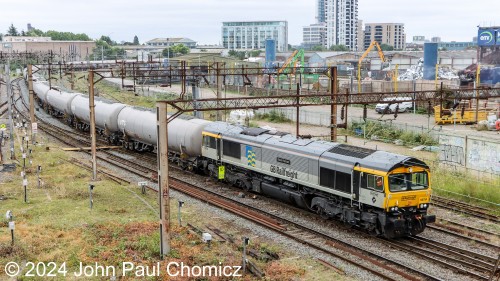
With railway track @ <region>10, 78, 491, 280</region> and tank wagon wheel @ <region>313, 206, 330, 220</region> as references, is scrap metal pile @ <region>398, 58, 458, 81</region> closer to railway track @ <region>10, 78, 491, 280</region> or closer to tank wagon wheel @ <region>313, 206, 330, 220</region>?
railway track @ <region>10, 78, 491, 280</region>

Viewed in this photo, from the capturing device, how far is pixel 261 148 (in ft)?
88.5

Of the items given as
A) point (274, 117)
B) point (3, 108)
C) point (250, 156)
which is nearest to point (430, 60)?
point (274, 117)

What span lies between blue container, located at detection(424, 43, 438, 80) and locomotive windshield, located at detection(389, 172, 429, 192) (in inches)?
2290

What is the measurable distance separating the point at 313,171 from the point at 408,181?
14.3 ft

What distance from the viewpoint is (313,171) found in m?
23.6

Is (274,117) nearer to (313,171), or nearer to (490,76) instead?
(490,76)

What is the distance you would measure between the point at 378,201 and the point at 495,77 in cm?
5373

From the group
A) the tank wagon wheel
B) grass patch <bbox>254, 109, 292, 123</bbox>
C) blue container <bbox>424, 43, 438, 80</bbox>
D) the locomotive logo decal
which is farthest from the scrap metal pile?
the tank wagon wheel

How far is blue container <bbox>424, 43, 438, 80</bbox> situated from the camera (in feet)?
247

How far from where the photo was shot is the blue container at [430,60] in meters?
75.3

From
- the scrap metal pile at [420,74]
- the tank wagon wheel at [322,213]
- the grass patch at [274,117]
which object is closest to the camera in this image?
the tank wagon wheel at [322,213]

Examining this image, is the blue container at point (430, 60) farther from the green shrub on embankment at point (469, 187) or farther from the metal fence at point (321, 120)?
the green shrub on embankment at point (469, 187)

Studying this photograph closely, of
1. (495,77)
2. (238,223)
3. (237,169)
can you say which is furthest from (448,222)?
(495,77)

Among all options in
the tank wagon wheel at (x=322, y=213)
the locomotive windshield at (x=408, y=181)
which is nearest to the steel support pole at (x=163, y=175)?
the tank wagon wheel at (x=322, y=213)
